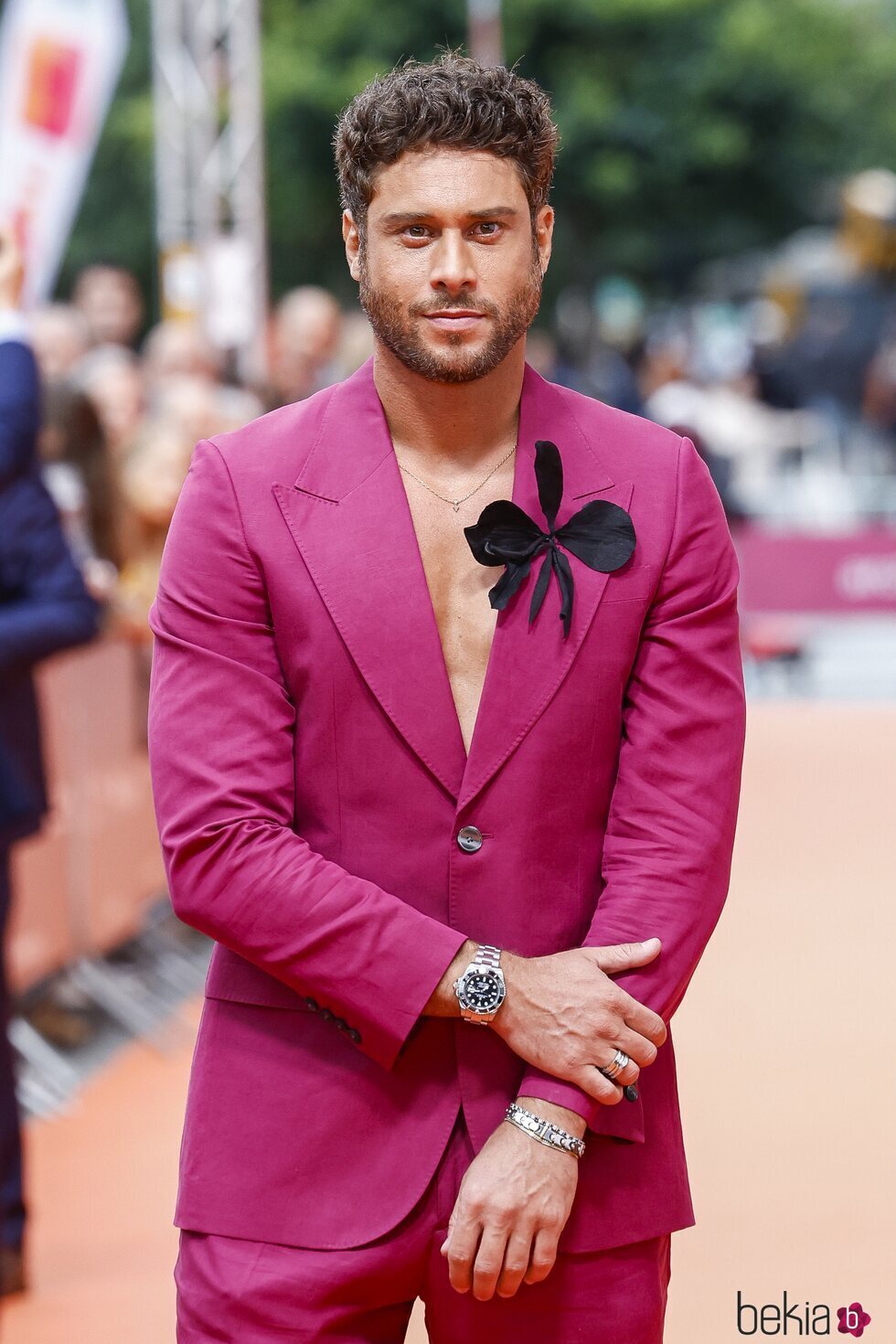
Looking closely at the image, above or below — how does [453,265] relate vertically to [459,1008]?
above

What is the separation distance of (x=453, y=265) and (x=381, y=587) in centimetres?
39

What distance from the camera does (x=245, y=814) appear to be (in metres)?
2.44

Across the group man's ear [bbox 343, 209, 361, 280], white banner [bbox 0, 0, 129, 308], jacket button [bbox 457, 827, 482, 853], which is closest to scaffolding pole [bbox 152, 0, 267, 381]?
white banner [bbox 0, 0, 129, 308]

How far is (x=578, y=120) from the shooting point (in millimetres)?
31875

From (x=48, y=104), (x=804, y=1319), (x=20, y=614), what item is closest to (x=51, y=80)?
(x=48, y=104)

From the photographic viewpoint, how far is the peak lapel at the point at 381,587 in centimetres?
250

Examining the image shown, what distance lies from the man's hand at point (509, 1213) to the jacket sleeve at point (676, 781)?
0.07 meters

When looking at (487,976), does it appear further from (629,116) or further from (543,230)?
(629,116)

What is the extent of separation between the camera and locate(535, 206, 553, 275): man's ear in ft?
8.48

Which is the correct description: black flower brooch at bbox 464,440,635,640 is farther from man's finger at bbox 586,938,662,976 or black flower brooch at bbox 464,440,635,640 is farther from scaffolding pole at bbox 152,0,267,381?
scaffolding pole at bbox 152,0,267,381

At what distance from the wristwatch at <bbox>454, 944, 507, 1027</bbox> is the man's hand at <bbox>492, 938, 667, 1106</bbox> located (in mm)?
13

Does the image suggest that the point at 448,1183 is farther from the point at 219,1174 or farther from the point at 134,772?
the point at 134,772

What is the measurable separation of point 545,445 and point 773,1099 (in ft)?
13.1

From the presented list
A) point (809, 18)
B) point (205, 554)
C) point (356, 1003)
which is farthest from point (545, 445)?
point (809, 18)
